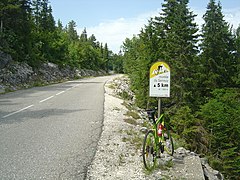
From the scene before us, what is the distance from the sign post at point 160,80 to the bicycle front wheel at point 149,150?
1003 mm

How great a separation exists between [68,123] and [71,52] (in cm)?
5598

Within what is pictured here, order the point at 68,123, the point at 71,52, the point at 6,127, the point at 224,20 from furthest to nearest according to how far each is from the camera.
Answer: the point at 71,52
the point at 224,20
the point at 68,123
the point at 6,127

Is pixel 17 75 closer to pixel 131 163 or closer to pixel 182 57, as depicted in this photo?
pixel 182 57

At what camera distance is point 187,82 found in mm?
23031

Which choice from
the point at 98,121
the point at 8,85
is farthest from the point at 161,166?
the point at 8,85

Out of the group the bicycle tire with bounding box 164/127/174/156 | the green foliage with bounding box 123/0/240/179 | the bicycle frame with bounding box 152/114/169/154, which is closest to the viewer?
the bicycle frame with bounding box 152/114/169/154

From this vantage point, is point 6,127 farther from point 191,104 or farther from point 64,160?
point 191,104

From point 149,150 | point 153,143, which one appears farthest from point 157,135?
point 149,150

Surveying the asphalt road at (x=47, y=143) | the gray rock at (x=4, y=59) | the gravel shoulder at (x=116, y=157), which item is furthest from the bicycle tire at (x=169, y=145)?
the gray rock at (x=4, y=59)

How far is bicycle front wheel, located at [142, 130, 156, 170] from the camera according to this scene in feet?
17.0

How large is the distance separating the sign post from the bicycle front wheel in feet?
3.29

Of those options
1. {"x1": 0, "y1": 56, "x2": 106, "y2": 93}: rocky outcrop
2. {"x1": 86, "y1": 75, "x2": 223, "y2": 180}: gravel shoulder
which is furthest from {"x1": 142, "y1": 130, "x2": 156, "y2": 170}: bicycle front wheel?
{"x1": 0, "y1": 56, "x2": 106, "y2": 93}: rocky outcrop

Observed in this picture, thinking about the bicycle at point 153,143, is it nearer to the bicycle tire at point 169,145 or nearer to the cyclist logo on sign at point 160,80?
the bicycle tire at point 169,145

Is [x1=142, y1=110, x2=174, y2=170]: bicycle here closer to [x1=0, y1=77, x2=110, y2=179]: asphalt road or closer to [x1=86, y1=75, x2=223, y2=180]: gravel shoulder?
[x1=86, y1=75, x2=223, y2=180]: gravel shoulder
